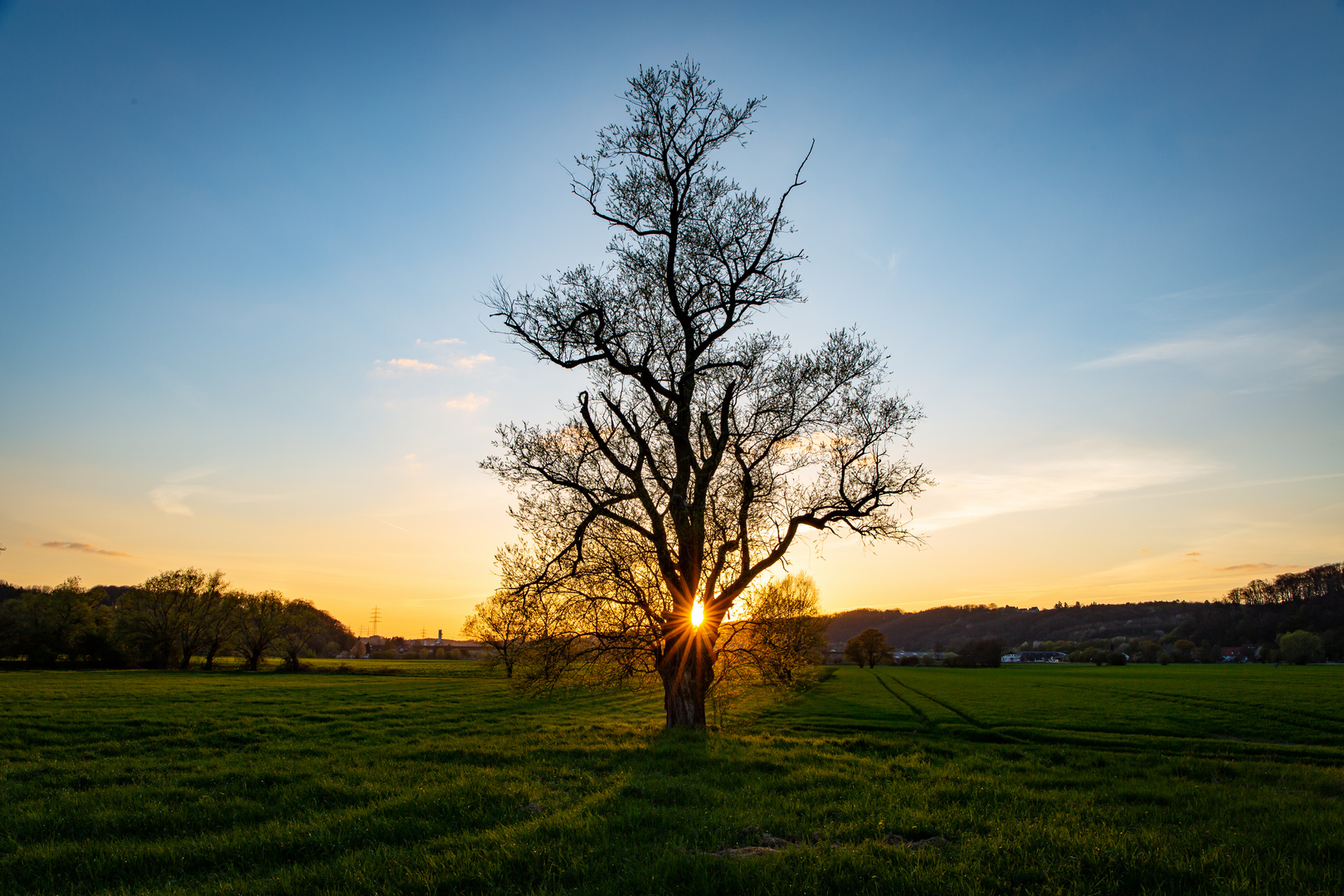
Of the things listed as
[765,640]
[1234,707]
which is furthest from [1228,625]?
[765,640]

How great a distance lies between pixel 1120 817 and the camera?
8.11 metres

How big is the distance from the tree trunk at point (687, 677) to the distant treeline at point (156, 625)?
79244mm

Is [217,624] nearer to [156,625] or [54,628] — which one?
[156,625]

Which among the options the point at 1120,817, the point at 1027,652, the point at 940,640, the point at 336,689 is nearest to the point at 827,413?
the point at 1120,817

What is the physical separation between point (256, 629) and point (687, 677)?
8341 centimetres

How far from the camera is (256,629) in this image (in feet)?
261

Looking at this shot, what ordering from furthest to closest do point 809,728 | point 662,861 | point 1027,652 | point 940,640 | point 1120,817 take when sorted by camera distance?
point 940,640
point 1027,652
point 809,728
point 1120,817
point 662,861

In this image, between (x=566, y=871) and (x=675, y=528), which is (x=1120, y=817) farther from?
(x=675, y=528)

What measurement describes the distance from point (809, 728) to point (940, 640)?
192250 millimetres

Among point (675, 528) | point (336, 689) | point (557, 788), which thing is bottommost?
point (336, 689)

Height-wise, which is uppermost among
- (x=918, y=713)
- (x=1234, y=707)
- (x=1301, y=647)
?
(x=918, y=713)

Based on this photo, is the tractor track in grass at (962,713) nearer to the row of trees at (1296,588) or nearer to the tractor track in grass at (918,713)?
the tractor track in grass at (918,713)

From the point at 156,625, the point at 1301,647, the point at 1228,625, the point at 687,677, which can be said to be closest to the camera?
the point at 687,677

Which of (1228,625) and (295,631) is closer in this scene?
(295,631)
